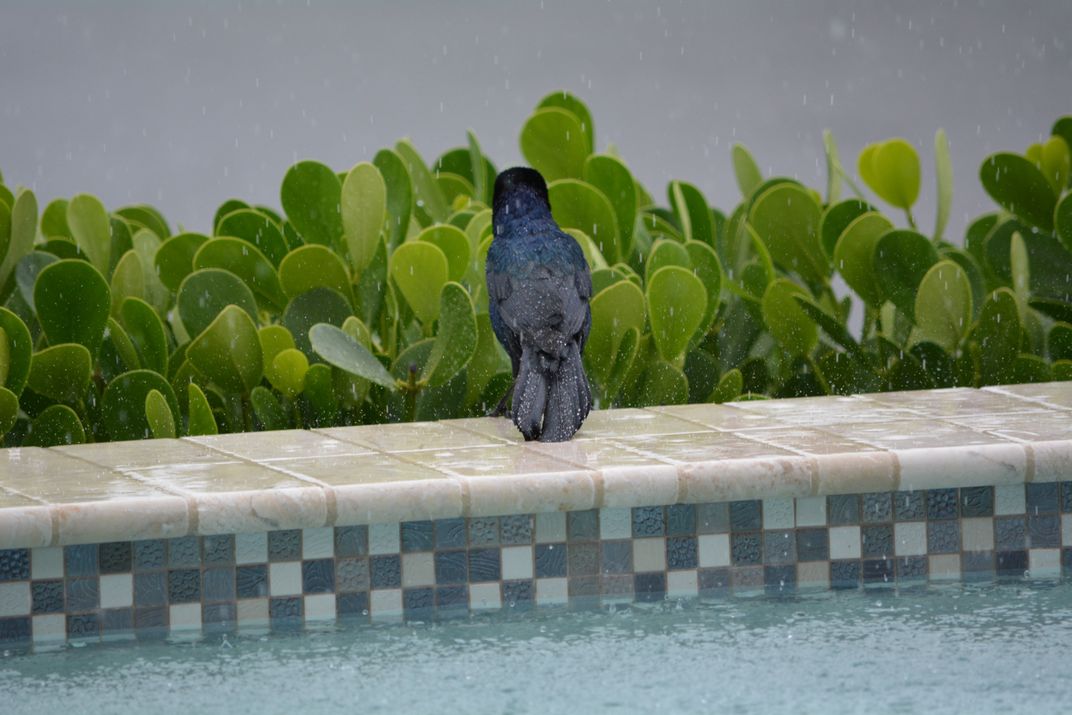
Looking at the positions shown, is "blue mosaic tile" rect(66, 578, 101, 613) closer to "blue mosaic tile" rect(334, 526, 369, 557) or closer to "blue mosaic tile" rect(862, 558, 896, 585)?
"blue mosaic tile" rect(334, 526, 369, 557)

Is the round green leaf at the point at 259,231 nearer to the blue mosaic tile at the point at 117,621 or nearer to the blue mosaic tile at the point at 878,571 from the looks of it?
the blue mosaic tile at the point at 117,621

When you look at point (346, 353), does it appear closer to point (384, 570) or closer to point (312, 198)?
point (312, 198)

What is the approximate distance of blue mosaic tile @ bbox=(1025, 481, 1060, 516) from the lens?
3.63 m

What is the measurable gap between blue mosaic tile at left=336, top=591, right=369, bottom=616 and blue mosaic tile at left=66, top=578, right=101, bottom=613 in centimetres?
48

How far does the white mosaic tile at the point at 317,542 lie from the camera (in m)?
3.34

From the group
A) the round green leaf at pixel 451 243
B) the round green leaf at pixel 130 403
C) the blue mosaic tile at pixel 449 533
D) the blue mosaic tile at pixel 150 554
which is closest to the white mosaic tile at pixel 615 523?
the blue mosaic tile at pixel 449 533

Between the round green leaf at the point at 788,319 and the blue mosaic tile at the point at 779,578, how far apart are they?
1133 millimetres

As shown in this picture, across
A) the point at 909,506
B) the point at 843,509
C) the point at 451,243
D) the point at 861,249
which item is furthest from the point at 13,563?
the point at 861,249

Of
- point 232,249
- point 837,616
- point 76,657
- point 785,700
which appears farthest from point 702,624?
point 232,249

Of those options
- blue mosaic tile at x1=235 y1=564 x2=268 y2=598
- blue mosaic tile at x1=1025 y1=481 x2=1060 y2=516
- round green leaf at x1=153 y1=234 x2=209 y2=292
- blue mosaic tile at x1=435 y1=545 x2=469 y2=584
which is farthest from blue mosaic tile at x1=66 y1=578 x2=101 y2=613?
blue mosaic tile at x1=1025 y1=481 x2=1060 y2=516

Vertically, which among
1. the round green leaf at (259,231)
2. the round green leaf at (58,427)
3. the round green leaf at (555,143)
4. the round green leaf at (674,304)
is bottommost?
the round green leaf at (58,427)

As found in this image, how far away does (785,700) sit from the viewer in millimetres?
2789

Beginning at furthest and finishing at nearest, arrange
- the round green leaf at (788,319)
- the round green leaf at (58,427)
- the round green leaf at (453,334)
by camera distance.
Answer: the round green leaf at (788,319)
the round green leaf at (58,427)
the round green leaf at (453,334)

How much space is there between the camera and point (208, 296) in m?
4.45
